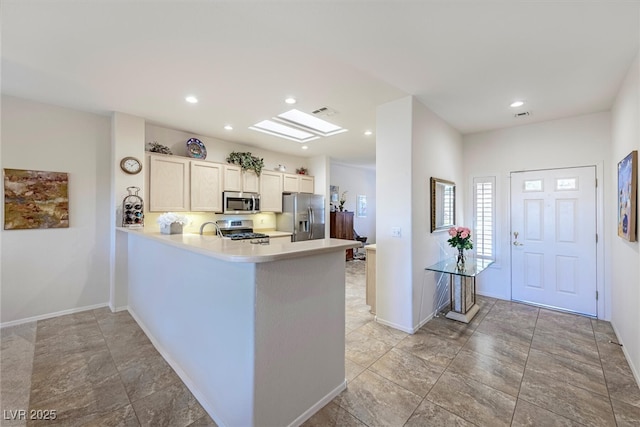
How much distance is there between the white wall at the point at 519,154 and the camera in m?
3.45

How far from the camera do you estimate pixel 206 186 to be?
14.5 feet

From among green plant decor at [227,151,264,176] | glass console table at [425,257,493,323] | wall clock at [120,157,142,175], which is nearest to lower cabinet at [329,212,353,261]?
green plant decor at [227,151,264,176]

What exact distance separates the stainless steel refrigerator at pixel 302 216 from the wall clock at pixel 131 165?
268 centimetres

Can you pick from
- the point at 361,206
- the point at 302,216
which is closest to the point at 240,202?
the point at 302,216

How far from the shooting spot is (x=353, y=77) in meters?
2.60

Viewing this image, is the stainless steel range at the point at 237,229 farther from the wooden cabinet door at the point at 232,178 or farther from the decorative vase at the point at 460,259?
the decorative vase at the point at 460,259

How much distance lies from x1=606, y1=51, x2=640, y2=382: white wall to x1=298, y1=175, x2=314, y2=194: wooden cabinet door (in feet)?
15.7

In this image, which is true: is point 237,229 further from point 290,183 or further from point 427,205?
point 427,205

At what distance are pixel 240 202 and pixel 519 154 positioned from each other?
15.0 feet

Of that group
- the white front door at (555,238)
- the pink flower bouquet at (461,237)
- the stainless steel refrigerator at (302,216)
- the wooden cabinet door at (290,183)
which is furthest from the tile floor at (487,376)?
the wooden cabinet door at (290,183)

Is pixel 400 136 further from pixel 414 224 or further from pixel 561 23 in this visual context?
pixel 561 23

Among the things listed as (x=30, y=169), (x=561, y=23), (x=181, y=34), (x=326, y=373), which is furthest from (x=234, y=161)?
(x=561, y=23)

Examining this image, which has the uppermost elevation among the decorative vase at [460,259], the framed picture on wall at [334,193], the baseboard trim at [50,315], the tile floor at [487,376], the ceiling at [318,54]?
the ceiling at [318,54]

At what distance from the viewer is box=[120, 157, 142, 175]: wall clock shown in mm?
3544
